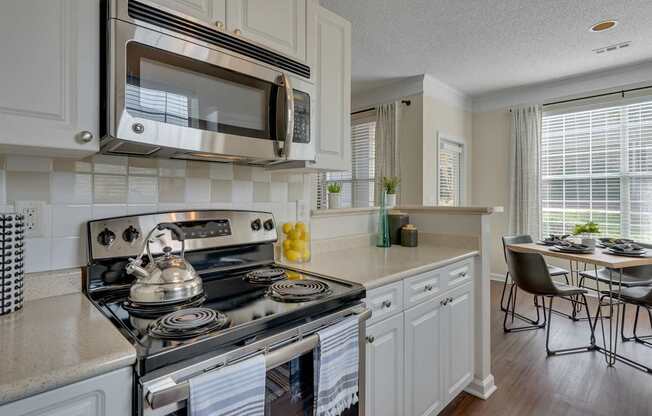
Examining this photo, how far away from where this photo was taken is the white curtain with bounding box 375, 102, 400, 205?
175 inches

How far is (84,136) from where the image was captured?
37.4 inches

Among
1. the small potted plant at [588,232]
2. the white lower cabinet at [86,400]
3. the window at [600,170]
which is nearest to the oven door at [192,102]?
the white lower cabinet at [86,400]

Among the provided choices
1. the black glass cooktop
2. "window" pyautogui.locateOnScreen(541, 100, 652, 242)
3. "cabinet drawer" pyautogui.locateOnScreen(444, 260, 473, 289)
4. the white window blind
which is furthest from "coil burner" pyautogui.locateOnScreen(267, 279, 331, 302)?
"window" pyautogui.locateOnScreen(541, 100, 652, 242)

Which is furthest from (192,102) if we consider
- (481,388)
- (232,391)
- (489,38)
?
(489,38)

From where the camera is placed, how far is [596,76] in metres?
4.11

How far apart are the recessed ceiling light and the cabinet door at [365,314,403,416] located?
3.25 meters

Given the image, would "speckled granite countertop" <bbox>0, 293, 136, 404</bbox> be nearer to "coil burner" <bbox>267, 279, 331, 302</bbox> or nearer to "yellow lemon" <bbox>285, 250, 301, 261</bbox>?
"coil burner" <bbox>267, 279, 331, 302</bbox>

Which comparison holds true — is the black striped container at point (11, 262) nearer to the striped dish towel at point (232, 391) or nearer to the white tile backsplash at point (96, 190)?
the white tile backsplash at point (96, 190)

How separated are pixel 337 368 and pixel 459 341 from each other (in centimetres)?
107

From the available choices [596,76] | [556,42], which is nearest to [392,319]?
[556,42]

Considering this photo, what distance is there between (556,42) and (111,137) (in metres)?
3.93

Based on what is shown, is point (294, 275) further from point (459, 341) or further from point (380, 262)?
point (459, 341)

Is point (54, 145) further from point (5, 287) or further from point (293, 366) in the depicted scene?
point (293, 366)

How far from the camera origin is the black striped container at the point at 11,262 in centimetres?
92
